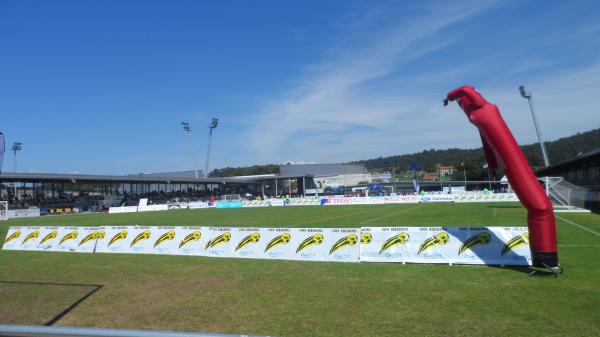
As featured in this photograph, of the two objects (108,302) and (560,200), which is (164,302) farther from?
(560,200)

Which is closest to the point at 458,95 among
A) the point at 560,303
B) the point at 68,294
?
the point at 560,303

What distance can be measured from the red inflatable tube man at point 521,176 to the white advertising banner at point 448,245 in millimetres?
1118

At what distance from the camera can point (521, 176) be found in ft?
38.7

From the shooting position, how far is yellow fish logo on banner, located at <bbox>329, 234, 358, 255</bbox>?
14.7 meters

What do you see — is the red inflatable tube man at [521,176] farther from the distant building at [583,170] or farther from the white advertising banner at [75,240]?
the distant building at [583,170]

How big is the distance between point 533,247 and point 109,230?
52.3 feet

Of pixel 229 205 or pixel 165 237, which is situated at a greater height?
pixel 165 237

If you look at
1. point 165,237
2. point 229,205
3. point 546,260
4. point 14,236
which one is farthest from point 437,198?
point 14,236

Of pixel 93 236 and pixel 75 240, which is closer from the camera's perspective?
pixel 93 236

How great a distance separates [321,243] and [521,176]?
6398mm

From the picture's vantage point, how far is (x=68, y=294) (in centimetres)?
1107

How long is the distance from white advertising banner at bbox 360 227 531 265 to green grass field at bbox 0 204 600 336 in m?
0.52

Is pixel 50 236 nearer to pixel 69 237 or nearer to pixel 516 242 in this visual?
pixel 69 237

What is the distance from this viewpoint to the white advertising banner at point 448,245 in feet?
43.2
